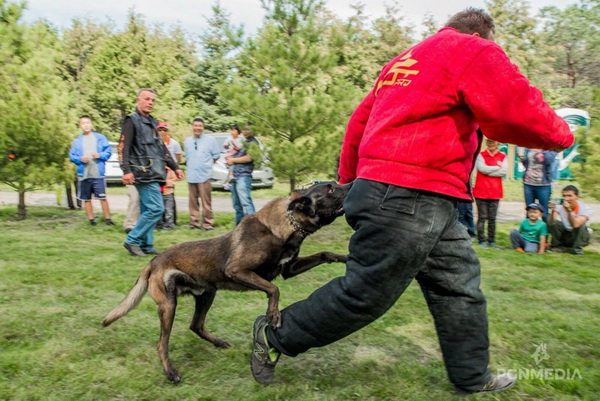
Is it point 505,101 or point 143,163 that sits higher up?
point 505,101

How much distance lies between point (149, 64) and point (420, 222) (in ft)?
79.7

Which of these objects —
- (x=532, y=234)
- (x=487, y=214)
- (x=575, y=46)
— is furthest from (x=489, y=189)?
(x=575, y=46)

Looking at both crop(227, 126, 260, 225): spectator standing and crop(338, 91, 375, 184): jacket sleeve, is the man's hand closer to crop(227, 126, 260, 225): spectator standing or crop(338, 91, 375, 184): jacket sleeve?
crop(227, 126, 260, 225): spectator standing

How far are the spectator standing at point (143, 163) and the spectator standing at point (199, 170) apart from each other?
273 centimetres

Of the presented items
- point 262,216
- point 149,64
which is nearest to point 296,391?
point 262,216

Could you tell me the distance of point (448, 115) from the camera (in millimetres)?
2553

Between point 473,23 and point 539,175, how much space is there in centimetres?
656

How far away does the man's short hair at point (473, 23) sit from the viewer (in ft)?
9.01

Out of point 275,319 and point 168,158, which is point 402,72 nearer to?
point 275,319

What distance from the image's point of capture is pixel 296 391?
3.10m

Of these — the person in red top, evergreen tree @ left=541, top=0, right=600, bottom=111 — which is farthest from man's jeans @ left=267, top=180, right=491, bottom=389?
evergreen tree @ left=541, top=0, right=600, bottom=111

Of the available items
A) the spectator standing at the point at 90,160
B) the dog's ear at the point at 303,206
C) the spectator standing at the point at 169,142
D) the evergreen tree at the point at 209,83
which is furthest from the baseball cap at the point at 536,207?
the evergreen tree at the point at 209,83

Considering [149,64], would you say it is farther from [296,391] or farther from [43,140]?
[296,391]

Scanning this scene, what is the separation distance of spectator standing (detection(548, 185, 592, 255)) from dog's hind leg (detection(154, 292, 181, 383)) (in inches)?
270
